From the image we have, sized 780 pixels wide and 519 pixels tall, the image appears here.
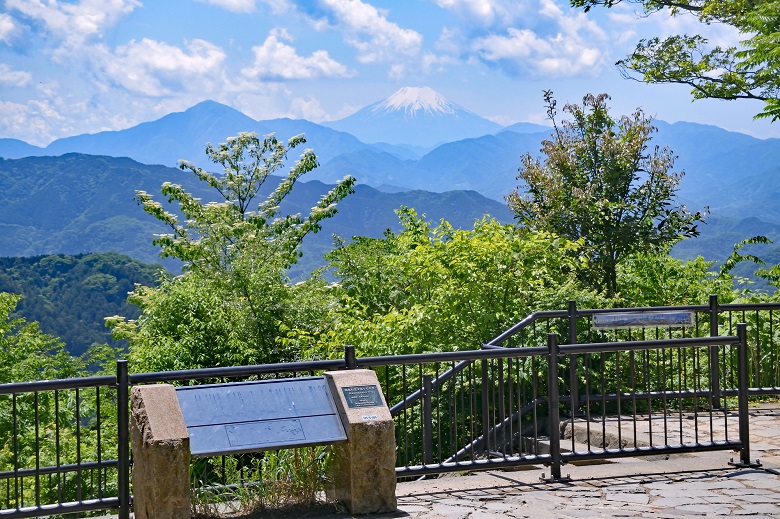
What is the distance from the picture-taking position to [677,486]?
27.8 ft

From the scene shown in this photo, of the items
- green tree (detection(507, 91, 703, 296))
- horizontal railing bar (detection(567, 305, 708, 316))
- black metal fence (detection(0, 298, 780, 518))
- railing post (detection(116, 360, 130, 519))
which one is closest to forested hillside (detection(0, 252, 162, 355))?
green tree (detection(507, 91, 703, 296))

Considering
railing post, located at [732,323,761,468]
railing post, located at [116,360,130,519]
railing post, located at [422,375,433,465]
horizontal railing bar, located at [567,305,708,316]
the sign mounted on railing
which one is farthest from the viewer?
horizontal railing bar, located at [567,305,708,316]

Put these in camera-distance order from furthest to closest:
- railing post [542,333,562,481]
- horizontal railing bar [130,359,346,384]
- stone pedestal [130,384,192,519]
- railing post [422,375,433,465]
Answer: railing post [422,375,433,465] → railing post [542,333,562,481] → horizontal railing bar [130,359,346,384] → stone pedestal [130,384,192,519]

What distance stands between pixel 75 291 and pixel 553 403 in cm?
8384

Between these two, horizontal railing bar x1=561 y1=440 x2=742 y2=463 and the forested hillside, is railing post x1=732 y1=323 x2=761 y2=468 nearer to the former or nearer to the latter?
horizontal railing bar x1=561 y1=440 x2=742 y2=463

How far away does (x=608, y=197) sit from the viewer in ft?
68.0

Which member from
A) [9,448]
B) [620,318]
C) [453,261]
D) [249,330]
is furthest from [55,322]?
[620,318]

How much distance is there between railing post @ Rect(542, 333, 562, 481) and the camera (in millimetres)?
8750

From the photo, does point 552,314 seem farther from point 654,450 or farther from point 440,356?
point 440,356

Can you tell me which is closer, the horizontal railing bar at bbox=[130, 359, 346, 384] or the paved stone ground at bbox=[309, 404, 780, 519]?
the paved stone ground at bbox=[309, 404, 780, 519]

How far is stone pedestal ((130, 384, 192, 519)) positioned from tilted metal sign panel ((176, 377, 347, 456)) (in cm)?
20

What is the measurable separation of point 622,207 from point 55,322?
7769 centimetres

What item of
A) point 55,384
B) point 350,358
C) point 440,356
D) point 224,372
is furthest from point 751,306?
point 55,384

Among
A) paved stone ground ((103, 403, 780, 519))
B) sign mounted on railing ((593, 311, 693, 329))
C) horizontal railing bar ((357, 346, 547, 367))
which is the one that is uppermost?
sign mounted on railing ((593, 311, 693, 329))
